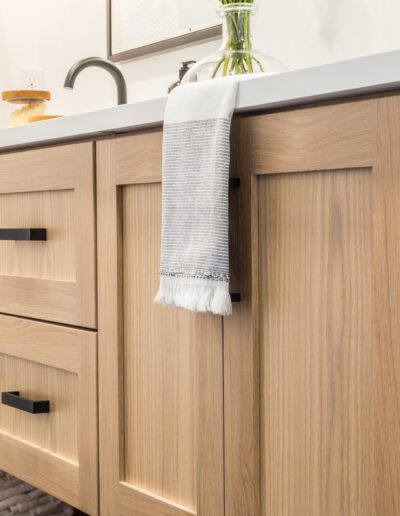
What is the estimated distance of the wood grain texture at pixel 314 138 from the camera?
0.75 m

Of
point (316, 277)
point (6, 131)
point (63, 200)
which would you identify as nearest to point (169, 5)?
point (6, 131)

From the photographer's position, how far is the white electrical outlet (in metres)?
1.80

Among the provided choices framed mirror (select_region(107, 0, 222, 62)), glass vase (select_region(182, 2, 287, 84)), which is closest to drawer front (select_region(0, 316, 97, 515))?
glass vase (select_region(182, 2, 287, 84))

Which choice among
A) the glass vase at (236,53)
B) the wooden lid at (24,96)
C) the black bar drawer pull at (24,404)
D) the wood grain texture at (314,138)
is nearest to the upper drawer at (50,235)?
the black bar drawer pull at (24,404)

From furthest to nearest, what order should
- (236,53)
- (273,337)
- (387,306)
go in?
1. (236,53)
2. (273,337)
3. (387,306)

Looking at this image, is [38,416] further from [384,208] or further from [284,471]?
[384,208]

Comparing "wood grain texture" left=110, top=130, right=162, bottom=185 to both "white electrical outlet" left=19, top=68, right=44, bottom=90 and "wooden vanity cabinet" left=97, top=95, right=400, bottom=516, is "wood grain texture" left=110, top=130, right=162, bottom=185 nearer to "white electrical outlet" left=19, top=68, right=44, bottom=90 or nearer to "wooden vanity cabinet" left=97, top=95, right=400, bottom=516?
"wooden vanity cabinet" left=97, top=95, right=400, bottom=516

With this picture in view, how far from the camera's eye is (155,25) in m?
1.74

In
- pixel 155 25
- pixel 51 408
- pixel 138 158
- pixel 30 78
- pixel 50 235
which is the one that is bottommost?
pixel 51 408

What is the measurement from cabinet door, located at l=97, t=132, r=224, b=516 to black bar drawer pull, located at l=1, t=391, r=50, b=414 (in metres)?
0.17

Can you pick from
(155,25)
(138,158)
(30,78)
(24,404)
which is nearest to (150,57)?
(155,25)

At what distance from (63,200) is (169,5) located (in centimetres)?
73

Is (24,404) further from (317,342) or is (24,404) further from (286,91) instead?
(286,91)

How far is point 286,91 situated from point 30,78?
1.16 metres
